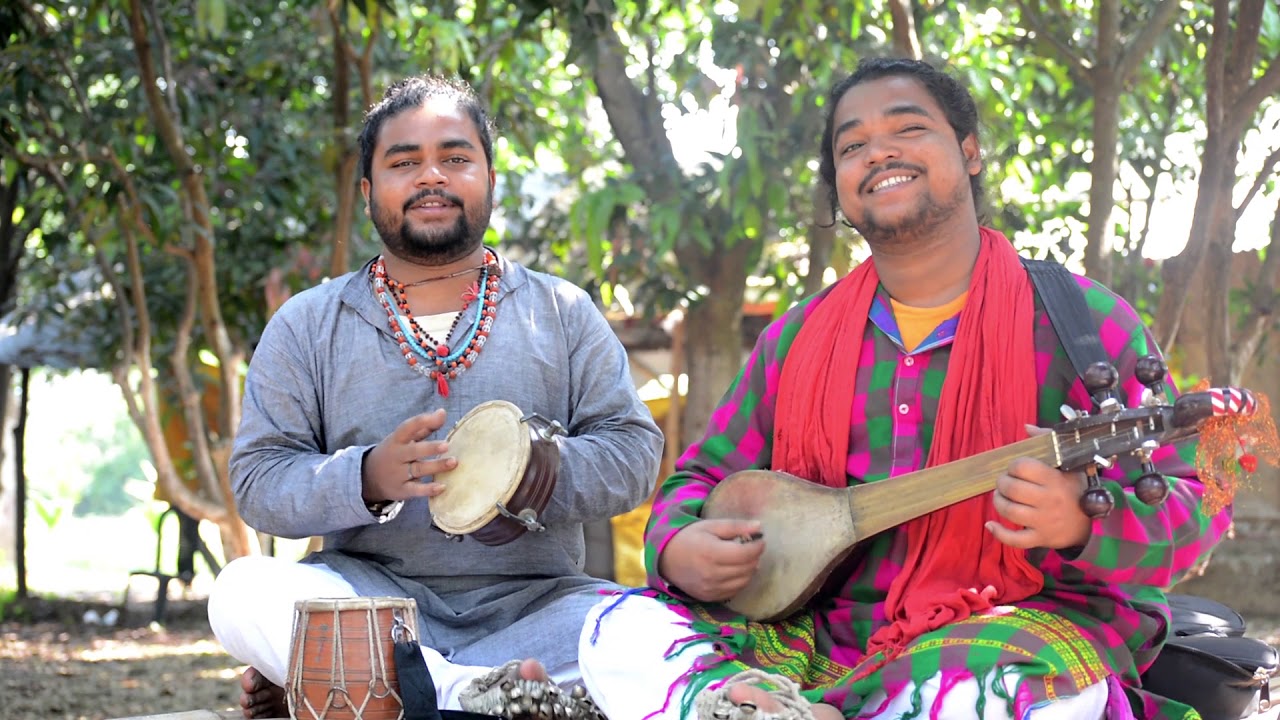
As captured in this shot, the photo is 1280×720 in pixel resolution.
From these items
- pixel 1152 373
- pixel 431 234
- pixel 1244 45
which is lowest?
pixel 1152 373

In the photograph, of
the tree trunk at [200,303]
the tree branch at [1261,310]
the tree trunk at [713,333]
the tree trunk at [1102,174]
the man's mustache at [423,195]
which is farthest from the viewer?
the tree trunk at [713,333]

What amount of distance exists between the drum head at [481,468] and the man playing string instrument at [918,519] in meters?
0.32

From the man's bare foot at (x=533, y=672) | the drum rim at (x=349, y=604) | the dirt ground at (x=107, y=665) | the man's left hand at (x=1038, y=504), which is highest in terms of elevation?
the man's left hand at (x=1038, y=504)

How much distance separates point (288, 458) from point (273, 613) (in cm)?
40

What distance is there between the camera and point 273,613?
3.22 m

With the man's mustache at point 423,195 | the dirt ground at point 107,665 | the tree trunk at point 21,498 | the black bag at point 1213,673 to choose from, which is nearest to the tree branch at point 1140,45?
the black bag at point 1213,673

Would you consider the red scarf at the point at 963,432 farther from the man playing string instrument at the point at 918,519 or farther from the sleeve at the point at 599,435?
the sleeve at the point at 599,435

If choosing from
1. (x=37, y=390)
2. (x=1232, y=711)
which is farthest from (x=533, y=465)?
(x=37, y=390)

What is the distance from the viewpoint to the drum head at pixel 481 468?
301 centimetres

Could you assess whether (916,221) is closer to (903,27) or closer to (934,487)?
(934,487)

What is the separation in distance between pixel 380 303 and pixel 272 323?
29 cm

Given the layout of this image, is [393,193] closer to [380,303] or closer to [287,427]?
[380,303]

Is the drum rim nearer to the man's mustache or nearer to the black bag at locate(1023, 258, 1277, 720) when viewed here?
the man's mustache

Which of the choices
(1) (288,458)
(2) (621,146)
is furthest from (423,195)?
(2) (621,146)
